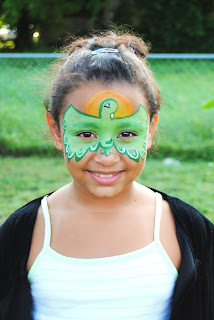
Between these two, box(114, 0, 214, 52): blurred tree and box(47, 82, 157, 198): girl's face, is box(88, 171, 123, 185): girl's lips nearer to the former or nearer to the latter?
box(47, 82, 157, 198): girl's face

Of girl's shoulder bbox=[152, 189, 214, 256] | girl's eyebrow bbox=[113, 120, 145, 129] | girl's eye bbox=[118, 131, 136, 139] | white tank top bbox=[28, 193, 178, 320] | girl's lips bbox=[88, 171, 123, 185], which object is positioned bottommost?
white tank top bbox=[28, 193, 178, 320]

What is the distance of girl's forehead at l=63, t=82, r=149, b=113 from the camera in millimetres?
1867

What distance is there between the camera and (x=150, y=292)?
1938 mm

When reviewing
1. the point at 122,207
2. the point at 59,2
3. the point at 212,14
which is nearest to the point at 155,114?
the point at 122,207

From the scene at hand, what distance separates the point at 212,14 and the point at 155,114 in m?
18.5

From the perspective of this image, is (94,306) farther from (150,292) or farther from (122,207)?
(122,207)

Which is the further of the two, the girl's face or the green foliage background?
the green foliage background

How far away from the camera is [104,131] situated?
188cm

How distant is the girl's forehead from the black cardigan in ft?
1.81

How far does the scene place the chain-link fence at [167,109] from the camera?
→ 23.2 ft

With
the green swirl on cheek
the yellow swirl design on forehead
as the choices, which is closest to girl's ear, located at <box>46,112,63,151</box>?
the green swirl on cheek

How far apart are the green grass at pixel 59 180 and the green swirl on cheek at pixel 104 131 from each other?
2.41 meters

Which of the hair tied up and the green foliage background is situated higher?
the hair tied up

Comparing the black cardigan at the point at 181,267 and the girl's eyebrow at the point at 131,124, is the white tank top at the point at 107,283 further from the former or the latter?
the girl's eyebrow at the point at 131,124
